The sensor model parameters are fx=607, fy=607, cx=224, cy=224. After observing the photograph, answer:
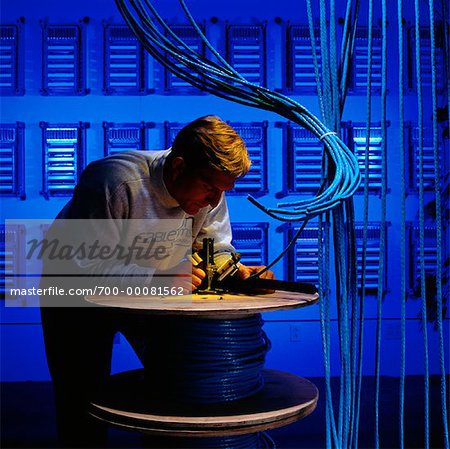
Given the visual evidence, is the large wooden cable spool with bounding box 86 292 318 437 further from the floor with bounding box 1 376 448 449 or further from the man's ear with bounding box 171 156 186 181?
the floor with bounding box 1 376 448 449

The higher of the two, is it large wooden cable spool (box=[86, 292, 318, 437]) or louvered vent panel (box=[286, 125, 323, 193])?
louvered vent panel (box=[286, 125, 323, 193])

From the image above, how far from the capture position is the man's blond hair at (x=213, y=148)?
6.25 feet

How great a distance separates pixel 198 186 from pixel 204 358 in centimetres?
55

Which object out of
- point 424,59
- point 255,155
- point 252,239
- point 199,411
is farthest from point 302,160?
point 199,411

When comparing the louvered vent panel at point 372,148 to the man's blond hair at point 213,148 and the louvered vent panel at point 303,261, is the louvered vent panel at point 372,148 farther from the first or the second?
the man's blond hair at point 213,148

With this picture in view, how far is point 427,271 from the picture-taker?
4.27 meters

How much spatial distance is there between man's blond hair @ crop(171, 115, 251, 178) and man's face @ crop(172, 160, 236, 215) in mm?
24

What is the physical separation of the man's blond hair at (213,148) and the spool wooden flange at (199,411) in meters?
0.72

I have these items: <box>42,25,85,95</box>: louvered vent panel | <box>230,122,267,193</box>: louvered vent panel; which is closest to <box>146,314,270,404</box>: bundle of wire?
<box>230,122,267,193</box>: louvered vent panel

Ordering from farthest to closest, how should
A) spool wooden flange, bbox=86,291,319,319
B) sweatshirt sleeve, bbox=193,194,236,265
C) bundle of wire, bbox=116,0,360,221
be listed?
sweatshirt sleeve, bbox=193,194,236,265
spool wooden flange, bbox=86,291,319,319
bundle of wire, bbox=116,0,360,221

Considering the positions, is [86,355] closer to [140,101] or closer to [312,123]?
[312,123]

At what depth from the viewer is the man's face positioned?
6.33 ft

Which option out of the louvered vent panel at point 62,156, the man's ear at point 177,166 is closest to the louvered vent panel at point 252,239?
the louvered vent panel at point 62,156

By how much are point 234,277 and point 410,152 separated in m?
2.64
